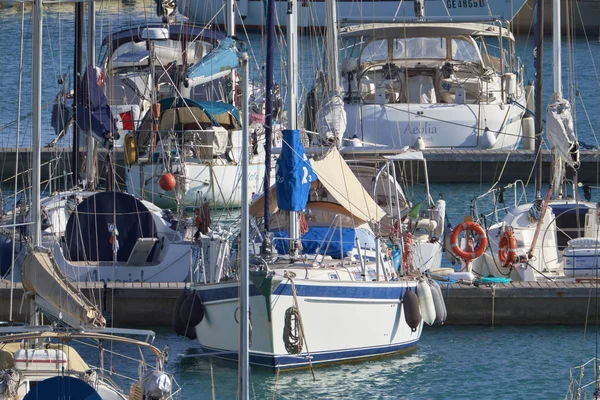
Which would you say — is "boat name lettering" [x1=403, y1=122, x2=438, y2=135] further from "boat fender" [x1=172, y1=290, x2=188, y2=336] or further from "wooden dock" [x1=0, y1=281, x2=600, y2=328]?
"boat fender" [x1=172, y1=290, x2=188, y2=336]

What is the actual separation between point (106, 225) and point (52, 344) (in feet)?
32.3

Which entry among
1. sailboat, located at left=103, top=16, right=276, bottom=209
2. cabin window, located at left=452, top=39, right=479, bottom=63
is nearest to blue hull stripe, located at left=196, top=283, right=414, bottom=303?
sailboat, located at left=103, top=16, right=276, bottom=209

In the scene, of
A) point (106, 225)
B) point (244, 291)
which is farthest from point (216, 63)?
point (244, 291)

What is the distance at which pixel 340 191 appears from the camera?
2498 cm

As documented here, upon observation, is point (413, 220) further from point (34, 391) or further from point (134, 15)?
point (134, 15)

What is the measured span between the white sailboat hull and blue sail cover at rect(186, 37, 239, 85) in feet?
25.6

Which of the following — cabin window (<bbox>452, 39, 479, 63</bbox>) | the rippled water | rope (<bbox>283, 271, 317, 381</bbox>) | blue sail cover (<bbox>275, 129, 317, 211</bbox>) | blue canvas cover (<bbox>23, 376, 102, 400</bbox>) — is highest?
cabin window (<bbox>452, 39, 479, 63</bbox>)

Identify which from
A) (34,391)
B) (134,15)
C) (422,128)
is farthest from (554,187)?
(134,15)

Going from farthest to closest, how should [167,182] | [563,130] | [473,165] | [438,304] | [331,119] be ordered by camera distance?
1. [473,165]
2. [167,182]
3. [331,119]
4. [563,130]
5. [438,304]

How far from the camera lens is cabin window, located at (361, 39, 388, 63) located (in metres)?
43.4

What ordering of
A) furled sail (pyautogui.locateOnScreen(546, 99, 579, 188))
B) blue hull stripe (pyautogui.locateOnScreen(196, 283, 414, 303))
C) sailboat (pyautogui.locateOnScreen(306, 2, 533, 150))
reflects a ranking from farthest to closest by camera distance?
1. sailboat (pyautogui.locateOnScreen(306, 2, 533, 150))
2. furled sail (pyautogui.locateOnScreen(546, 99, 579, 188))
3. blue hull stripe (pyautogui.locateOnScreen(196, 283, 414, 303))

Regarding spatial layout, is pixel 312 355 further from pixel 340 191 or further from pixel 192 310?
pixel 340 191

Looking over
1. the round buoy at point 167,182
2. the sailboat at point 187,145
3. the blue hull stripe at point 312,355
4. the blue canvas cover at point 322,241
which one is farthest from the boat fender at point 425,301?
the round buoy at point 167,182

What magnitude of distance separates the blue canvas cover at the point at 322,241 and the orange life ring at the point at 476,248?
3.20 metres
